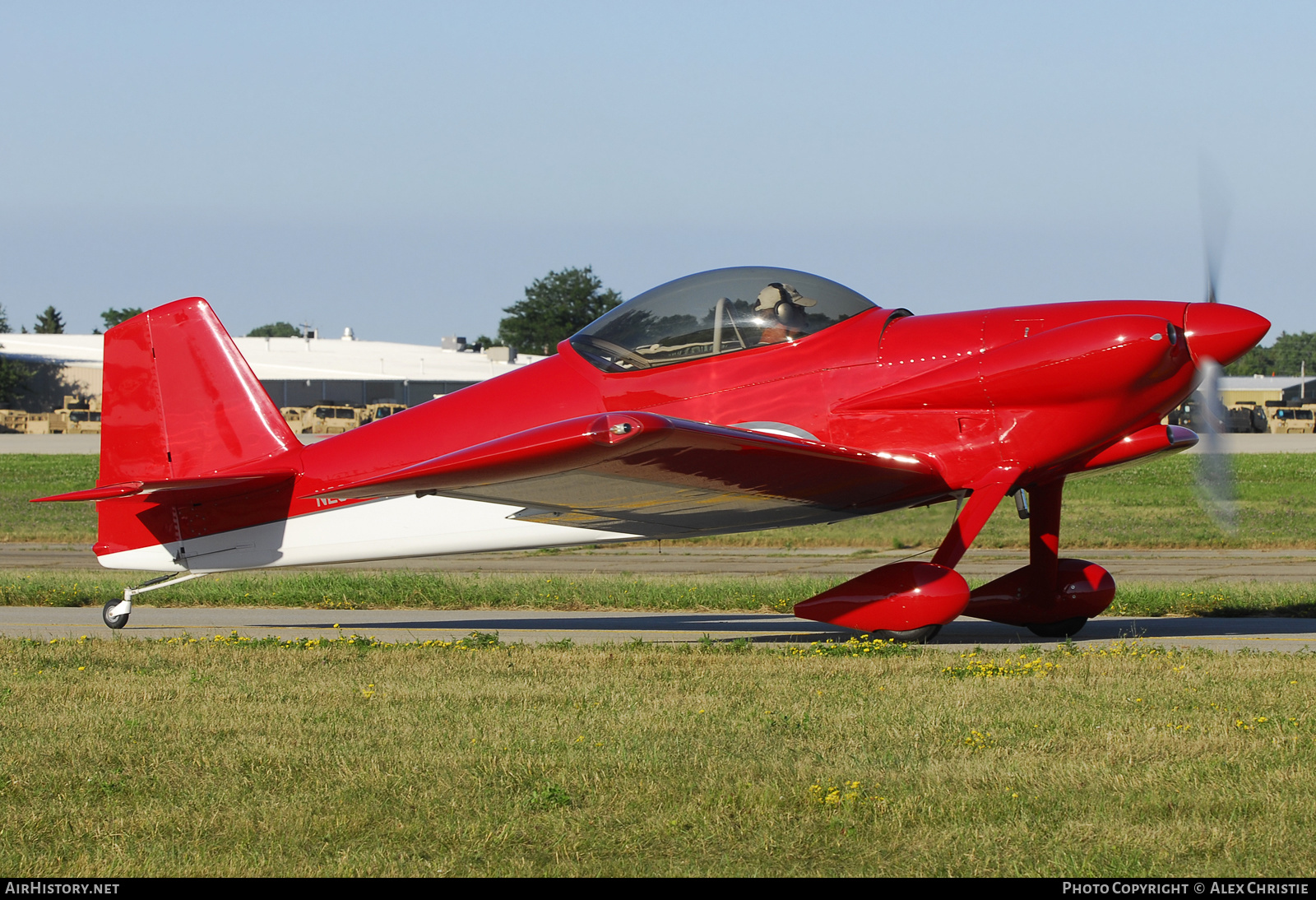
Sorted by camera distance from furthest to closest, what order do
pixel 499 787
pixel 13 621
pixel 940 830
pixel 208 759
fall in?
pixel 13 621 < pixel 208 759 < pixel 499 787 < pixel 940 830

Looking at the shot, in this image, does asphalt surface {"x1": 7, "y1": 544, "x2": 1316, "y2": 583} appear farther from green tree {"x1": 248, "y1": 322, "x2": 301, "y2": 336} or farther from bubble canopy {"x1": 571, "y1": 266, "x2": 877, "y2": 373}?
green tree {"x1": 248, "y1": 322, "x2": 301, "y2": 336}

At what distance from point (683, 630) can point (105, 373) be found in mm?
5924

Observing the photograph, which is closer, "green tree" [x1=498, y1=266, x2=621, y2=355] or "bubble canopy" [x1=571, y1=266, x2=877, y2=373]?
"bubble canopy" [x1=571, y1=266, x2=877, y2=373]

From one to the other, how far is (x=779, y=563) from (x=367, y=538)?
30.7ft

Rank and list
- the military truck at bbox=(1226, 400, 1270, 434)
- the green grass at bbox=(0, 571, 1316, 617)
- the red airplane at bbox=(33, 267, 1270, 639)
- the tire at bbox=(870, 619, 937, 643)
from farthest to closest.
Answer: the military truck at bbox=(1226, 400, 1270, 434) < the green grass at bbox=(0, 571, 1316, 617) < the tire at bbox=(870, 619, 937, 643) < the red airplane at bbox=(33, 267, 1270, 639)

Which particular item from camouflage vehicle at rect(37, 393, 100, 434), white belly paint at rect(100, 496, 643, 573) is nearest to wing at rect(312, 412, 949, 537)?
white belly paint at rect(100, 496, 643, 573)

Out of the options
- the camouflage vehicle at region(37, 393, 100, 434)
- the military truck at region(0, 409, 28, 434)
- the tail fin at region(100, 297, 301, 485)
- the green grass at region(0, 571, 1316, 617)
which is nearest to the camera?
the tail fin at region(100, 297, 301, 485)

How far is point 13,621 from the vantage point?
1181 centimetres

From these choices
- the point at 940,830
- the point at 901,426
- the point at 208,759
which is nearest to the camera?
the point at 940,830

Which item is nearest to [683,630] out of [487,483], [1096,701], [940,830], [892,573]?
[892,573]

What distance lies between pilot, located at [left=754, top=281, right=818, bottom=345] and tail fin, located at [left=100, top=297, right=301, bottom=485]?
472 cm

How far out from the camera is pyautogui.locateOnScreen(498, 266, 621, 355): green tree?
4503 inches

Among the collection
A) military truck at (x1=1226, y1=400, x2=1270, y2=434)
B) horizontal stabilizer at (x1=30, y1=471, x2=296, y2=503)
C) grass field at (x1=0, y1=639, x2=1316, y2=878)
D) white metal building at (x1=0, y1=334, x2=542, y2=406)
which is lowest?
grass field at (x1=0, y1=639, x2=1316, y2=878)

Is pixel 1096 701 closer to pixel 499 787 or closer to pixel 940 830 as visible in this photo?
pixel 940 830
